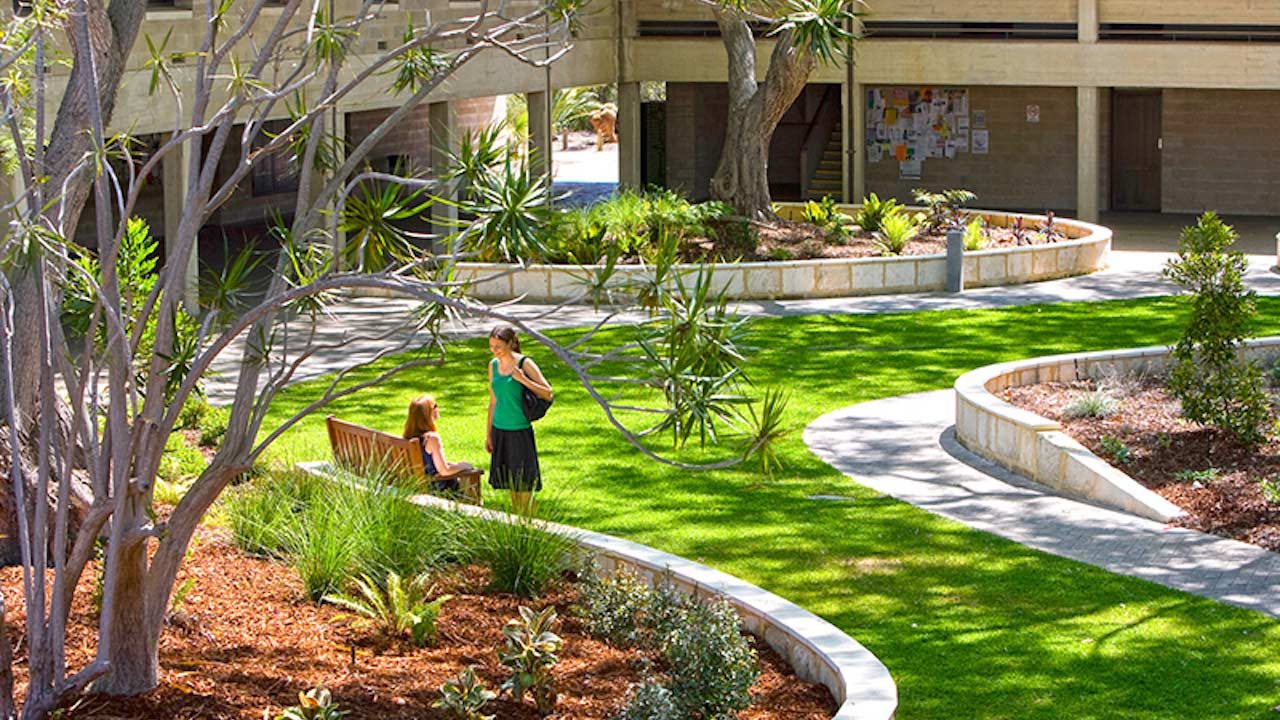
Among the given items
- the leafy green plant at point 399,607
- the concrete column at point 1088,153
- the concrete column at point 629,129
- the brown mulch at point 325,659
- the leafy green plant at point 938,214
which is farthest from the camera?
the concrete column at point 629,129

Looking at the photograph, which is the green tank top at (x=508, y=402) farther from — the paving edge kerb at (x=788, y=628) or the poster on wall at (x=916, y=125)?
the poster on wall at (x=916, y=125)

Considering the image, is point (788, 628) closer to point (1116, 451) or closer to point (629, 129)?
point (1116, 451)

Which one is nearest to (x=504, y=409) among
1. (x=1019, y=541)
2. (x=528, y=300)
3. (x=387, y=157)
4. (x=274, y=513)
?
(x=274, y=513)

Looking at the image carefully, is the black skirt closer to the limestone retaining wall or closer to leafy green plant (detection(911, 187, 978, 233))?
the limestone retaining wall

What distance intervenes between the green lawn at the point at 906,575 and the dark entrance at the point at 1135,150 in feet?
60.1

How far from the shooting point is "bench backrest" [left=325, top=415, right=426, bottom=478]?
12180 mm

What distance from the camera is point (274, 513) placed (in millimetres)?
10734

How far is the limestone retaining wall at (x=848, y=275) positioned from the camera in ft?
77.1

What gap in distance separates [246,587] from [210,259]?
19.7 meters

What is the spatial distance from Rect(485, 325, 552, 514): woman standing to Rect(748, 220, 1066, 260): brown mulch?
13.1 meters

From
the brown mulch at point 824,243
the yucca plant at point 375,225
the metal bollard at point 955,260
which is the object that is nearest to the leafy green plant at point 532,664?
the yucca plant at point 375,225

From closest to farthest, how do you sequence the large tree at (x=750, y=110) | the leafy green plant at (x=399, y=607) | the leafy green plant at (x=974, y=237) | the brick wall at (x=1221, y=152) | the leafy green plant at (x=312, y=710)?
the leafy green plant at (x=312, y=710) → the leafy green plant at (x=399, y=607) → the leafy green plant at (x=974, y=237) → the large tree at (x=750, y=110) → the brick wall at (x=1221, y=152)

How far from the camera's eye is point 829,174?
119 ft

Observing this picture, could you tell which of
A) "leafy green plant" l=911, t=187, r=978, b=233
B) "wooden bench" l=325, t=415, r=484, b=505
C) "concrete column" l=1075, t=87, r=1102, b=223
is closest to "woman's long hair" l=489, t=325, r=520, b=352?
"wooden bench" l=325, t=415, r=484, b=505
